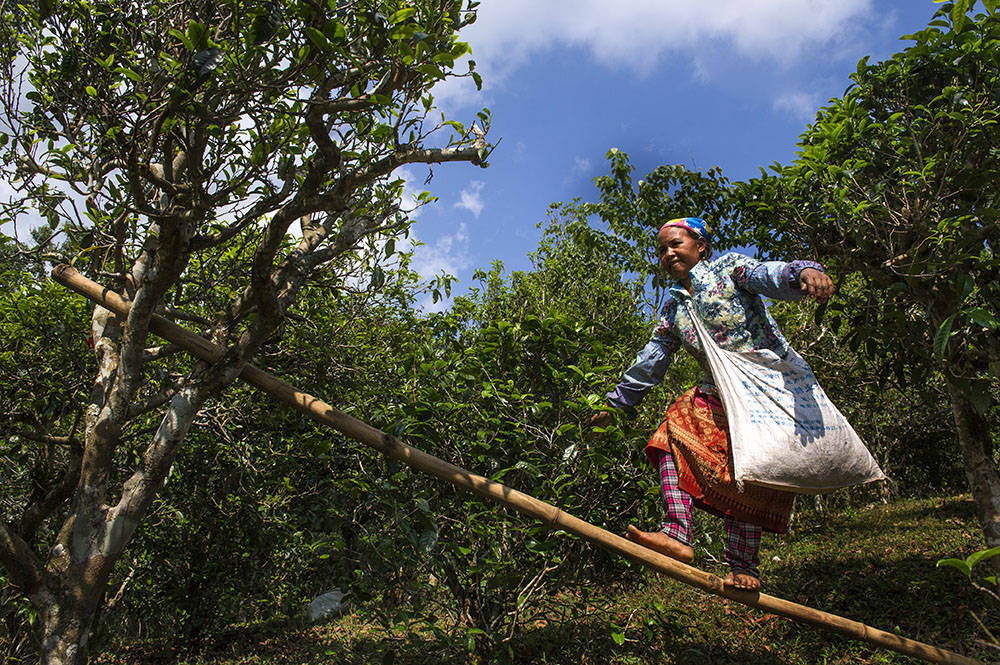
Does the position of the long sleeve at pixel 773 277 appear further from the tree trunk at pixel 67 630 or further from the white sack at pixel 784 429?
the tree trunk at pixel 67 630

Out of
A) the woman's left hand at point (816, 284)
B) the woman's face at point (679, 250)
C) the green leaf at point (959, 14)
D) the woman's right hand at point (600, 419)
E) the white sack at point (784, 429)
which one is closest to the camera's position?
the woman's left hand at point (816, 284)

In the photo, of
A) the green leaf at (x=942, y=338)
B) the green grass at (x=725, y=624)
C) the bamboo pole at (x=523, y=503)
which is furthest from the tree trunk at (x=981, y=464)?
the bamboo pole at (x=523, y=503)

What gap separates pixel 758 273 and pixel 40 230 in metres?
19.7

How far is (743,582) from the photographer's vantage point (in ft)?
7.98

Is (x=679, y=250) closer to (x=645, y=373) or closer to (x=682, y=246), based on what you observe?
(x=682, y=246)

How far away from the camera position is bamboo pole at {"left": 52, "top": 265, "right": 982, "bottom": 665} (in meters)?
2.43

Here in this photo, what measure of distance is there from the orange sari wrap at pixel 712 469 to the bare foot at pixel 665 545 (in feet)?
0.69

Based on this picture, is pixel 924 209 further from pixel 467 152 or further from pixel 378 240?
pixel 378 240

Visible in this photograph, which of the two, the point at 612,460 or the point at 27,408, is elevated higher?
the point at 27,408

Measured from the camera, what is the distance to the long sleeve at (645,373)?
9.38 ft

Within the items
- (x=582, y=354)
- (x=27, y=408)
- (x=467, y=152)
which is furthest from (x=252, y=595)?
(x=467, y=152)

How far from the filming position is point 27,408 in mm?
5148

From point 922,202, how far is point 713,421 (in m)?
2.53

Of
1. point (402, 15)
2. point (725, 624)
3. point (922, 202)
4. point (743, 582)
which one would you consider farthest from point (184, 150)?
point (725, 624)
